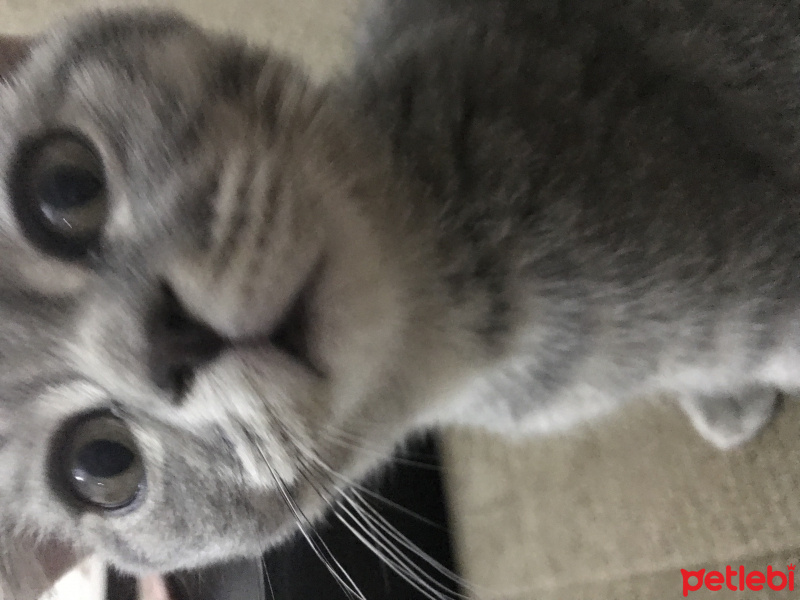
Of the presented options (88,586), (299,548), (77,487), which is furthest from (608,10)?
(88,586)

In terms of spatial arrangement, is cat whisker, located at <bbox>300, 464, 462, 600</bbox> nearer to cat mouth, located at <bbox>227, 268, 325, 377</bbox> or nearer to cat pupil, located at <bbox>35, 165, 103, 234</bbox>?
cat mouth, located at <bbox>227, 268, 325, 377</bbox>

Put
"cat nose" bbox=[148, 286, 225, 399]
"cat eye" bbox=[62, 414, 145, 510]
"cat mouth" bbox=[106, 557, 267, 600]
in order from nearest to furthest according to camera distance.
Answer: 1. "cat nose" bbox=[148, 286, 225, 399]
2. "cat eye" bbox=[62, 414, 145, 510]
3. "cat mouth" bbox=[106, 557, 267, 600]

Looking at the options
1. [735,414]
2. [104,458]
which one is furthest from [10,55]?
[735,414]

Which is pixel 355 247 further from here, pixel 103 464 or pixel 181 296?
pixel 103 464

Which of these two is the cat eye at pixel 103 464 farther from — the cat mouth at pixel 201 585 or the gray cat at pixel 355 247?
the cat mouth at pixel 201 585

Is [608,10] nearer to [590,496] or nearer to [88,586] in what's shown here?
[590,496]

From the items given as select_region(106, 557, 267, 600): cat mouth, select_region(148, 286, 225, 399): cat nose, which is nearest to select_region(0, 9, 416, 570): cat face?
select_region(148, 286, 225, 399): cat nose
